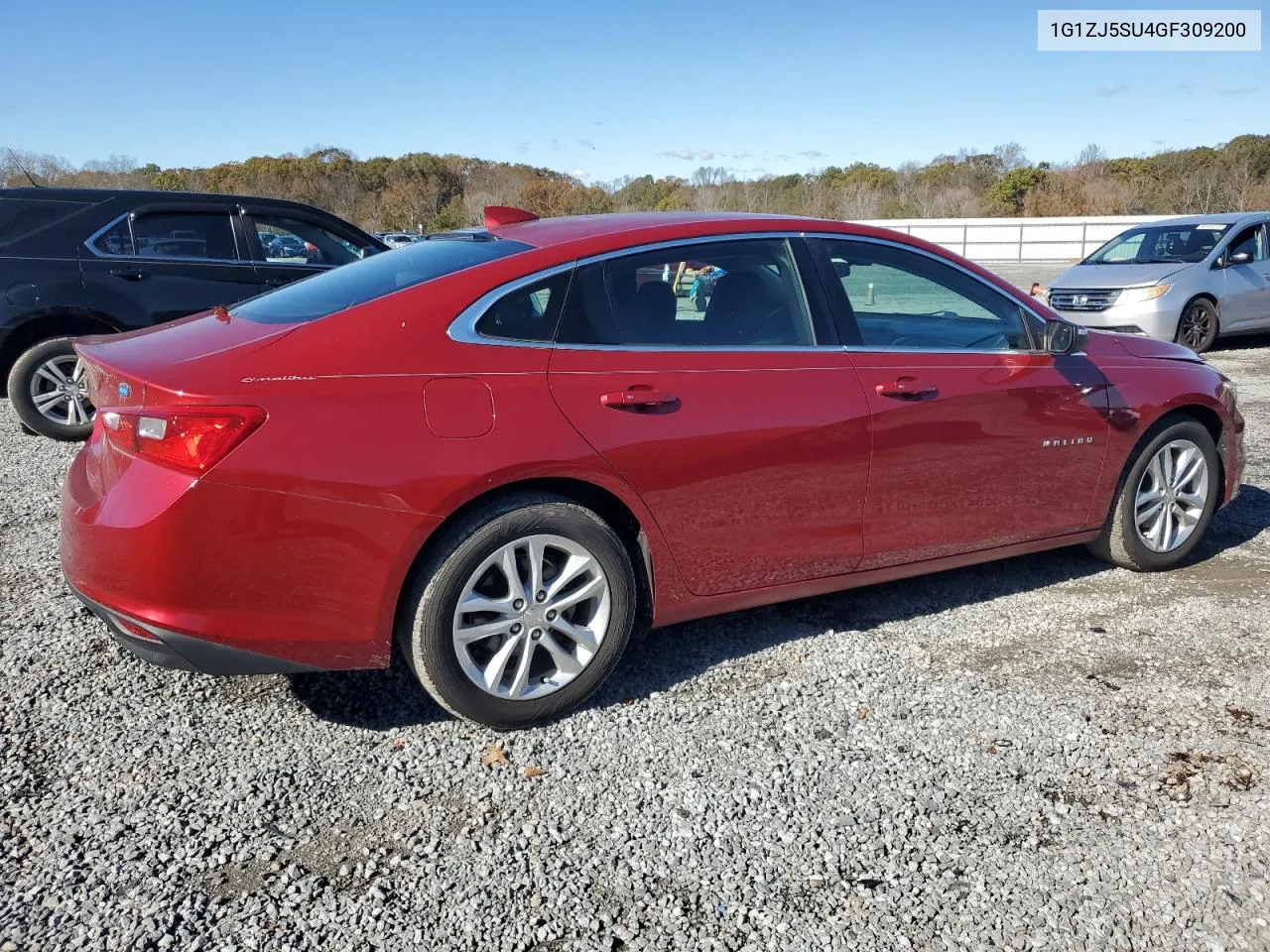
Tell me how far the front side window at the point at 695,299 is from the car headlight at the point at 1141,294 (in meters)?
9.68

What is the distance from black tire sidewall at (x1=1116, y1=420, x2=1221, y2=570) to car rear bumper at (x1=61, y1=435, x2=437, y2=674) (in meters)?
3.32

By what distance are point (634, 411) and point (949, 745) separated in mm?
1461

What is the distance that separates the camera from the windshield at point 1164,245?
488 inches

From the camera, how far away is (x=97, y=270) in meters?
7.30

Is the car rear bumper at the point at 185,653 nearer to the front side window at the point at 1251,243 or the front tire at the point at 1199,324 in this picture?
the front tire at the point at 1199,324

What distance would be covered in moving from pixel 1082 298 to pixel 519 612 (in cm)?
1110

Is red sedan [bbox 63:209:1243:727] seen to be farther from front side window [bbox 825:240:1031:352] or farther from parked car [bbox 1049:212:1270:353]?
parked car [bbox 1049:212:1270:353]

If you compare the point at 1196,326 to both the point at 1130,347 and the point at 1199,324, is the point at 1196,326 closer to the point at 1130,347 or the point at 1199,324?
the point at 1199,324

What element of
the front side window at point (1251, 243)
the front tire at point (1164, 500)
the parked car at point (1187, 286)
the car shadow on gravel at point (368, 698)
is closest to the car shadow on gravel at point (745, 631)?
the car shadow on gravel at point (368, 698)

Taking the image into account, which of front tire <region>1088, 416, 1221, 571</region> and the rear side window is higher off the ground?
the rear side window

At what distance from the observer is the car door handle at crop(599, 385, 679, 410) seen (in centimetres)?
325

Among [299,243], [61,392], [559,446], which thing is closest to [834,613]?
[559,446]

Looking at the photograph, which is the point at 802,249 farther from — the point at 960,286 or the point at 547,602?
the point at 547,602

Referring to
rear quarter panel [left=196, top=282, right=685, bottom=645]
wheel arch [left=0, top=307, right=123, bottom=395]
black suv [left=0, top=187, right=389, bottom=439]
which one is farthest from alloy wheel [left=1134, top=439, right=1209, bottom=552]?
wheel arch [left=0, top=307, right=123, bottom=395]
